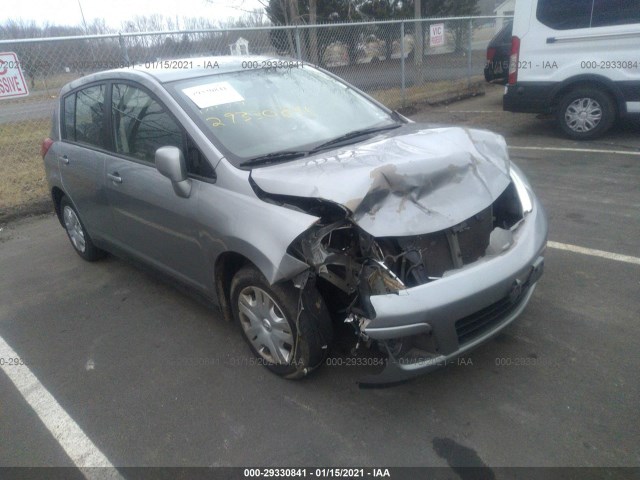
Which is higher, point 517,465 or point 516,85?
point 516,85

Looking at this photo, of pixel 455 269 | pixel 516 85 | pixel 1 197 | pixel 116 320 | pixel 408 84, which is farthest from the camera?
pixel 408 84

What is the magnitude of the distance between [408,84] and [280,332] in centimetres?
1047

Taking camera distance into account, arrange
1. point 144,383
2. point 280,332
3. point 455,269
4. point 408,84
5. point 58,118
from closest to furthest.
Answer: point 455,269 < point 280,332 < point 144,383 < point 58,118 < point 408,84

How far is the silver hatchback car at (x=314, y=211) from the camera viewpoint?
239 centimetres

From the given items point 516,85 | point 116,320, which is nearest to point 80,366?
point 116,320

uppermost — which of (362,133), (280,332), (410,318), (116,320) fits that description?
(362,133)

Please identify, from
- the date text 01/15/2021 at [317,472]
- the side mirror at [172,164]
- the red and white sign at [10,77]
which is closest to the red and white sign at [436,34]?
the red and white sign at [10,77]

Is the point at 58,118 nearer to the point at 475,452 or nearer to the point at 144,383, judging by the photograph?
the point at 144,383

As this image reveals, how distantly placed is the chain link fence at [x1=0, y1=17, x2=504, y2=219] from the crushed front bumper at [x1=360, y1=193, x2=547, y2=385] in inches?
196

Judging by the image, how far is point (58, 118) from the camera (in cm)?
457

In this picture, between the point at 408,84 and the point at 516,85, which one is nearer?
the point at 516,85

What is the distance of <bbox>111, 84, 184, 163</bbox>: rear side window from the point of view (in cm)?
319

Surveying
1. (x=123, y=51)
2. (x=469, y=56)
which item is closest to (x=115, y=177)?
(x=123, y=51)

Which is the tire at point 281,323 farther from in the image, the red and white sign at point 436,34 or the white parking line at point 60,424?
the red and white sign at point 436,34
